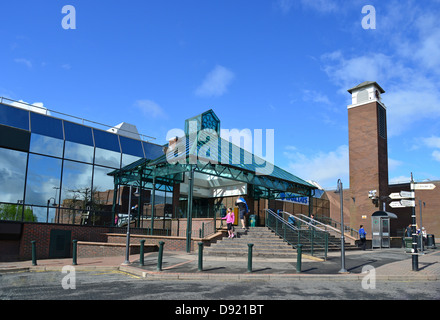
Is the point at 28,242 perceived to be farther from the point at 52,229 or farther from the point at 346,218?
the point at 346,218

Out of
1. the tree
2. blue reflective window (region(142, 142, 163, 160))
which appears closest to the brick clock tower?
blue reflective window (region(142, 142, 163, 160))

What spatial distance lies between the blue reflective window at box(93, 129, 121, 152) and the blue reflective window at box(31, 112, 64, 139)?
2403mm

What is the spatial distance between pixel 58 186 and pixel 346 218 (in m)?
39.2

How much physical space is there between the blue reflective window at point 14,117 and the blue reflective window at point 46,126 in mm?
405

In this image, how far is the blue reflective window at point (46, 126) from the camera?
21641 millimetres

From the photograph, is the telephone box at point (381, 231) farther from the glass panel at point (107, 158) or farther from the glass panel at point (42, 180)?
the glass panel at point (42, 180)

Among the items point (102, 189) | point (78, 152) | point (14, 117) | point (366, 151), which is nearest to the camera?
point (14, 117)

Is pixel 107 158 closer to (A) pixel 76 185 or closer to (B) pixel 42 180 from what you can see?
(A) pixel 76 185

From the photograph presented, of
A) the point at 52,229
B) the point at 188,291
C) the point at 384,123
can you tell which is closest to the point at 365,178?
the point at 384,123

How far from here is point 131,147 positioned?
86.8 feet

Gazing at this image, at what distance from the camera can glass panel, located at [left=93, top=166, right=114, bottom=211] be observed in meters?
23.9

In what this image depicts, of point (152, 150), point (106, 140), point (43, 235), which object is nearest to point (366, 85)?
point (152, 150)

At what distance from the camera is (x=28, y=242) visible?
18.9m

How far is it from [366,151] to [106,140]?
22880 mm
